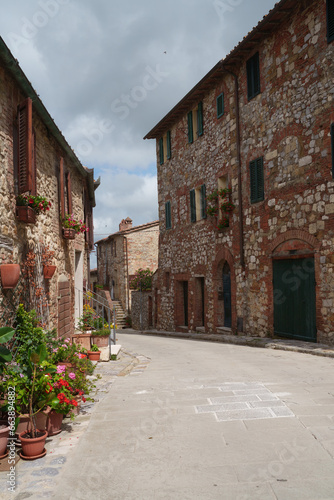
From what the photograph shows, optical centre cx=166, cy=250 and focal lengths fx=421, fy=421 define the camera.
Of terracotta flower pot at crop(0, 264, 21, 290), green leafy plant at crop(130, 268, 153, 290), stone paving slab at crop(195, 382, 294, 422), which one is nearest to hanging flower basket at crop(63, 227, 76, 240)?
terracotta flower pot at crop(0, 264, 21, 290)

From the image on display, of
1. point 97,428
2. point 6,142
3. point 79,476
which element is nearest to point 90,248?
point 6,142

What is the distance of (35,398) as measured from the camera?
174 inches

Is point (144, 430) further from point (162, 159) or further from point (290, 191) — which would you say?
point (162, 159)

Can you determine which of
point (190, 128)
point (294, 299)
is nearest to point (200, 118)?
point (190, 128)

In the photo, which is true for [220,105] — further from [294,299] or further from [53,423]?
[53,423]

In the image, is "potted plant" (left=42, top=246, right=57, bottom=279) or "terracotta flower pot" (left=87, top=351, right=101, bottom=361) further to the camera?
"terracotta flower pot" (left=87, top=351, right=101, bottom=361)

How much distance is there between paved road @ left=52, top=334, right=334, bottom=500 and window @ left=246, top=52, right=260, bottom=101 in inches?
342

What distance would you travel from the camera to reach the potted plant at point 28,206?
6270 mm

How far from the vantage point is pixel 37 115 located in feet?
25.4

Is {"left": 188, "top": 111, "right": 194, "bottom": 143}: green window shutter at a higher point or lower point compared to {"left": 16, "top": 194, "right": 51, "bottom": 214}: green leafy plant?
higher

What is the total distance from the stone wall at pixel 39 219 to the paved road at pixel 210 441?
7.60ft

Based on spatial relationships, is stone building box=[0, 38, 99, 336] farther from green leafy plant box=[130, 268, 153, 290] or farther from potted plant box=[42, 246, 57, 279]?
green leafy plant box=[130, 268, 153, 290]

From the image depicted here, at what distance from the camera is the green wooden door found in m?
10.2

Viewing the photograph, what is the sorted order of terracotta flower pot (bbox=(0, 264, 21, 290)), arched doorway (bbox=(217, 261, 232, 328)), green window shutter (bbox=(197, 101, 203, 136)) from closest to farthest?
1. terracotta flower pot (bbox=(0, 264, 21, 290))
2. arched doorway (bbox=(217, 261, 232, 328))
3. green window shutter (bbox=(197, 101, 203, 136))
